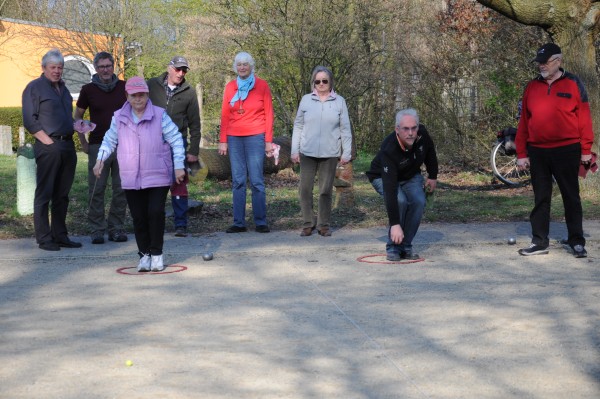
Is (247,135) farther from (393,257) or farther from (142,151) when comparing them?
(393,257)

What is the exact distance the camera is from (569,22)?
45.0 feet

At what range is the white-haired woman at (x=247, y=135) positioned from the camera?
11352 millimetres

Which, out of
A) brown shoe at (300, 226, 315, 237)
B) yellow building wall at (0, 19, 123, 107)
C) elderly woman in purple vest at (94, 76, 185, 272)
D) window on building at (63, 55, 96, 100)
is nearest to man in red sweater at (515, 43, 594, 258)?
brown shoe at (300, 226, 315, 237)

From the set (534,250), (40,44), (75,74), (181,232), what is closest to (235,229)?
(181,232)

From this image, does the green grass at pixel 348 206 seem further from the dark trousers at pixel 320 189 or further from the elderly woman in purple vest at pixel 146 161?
the elderly woman in purple vest at pixel 146 161

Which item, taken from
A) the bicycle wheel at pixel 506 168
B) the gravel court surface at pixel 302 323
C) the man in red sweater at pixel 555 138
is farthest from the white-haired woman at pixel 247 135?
the bicycle wheel at pixel 506 168

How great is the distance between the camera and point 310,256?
9.84 meters

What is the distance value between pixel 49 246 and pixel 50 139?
107 cm

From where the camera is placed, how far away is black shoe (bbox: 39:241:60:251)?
10.2 meters

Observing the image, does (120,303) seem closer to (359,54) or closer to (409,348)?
(409,348)

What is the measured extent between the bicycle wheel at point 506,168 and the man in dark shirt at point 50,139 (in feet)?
28.2

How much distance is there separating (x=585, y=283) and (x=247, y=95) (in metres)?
4.64

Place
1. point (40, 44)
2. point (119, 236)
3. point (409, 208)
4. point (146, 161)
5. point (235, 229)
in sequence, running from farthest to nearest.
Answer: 1. point (40, 44)
2. point (235, 229)
3. point (119, 236)
4. point (409, 208)
5. point (146, 161)

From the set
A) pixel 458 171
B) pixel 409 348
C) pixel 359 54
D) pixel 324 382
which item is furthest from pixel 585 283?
pixel 359 54
